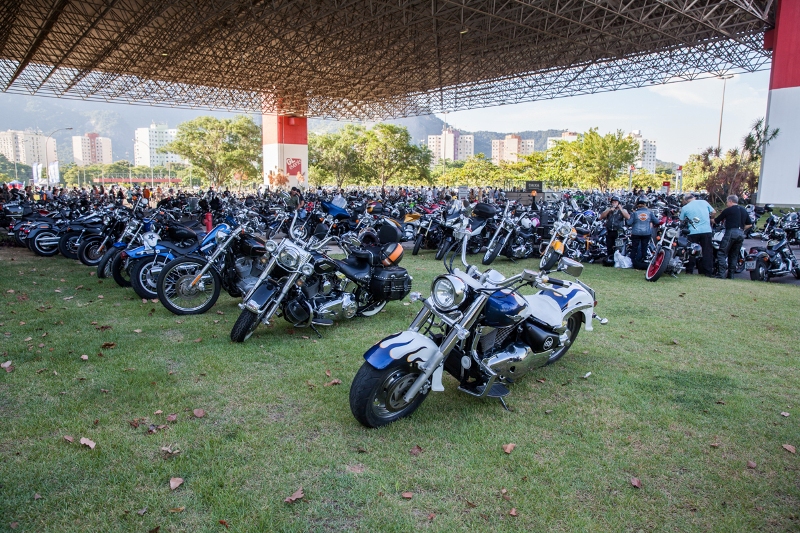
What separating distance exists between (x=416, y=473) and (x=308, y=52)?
25951 mm

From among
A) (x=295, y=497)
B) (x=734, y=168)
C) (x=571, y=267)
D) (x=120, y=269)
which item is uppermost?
(x=734, y=168)

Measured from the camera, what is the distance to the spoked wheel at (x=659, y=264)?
27.6 feet

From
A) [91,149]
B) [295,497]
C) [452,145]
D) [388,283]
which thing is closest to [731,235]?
[388,283]

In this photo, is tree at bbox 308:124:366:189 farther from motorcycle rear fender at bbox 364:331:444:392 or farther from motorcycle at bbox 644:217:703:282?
motorcycle rear fender at bbox 364:331:444:392

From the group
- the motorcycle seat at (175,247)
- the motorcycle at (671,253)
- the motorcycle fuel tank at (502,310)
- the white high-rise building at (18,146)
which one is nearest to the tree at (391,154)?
the motorcycle at (671,253)

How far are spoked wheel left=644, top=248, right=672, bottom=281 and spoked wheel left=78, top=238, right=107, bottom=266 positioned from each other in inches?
366

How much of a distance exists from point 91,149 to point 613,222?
19059 centimetres

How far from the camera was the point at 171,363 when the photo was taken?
172 inches

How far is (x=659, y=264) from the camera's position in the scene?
8.52 meters

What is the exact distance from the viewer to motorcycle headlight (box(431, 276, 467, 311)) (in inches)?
125

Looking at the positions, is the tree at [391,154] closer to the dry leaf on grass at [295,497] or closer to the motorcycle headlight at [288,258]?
the motorcycle headlight at [288,258]

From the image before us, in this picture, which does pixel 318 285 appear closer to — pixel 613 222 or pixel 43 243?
pixel 613 222

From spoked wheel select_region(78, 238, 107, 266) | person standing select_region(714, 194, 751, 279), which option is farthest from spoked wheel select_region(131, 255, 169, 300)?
person standing select_region(714, 194, 751, 279)

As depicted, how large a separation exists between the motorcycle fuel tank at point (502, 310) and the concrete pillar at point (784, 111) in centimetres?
2006
